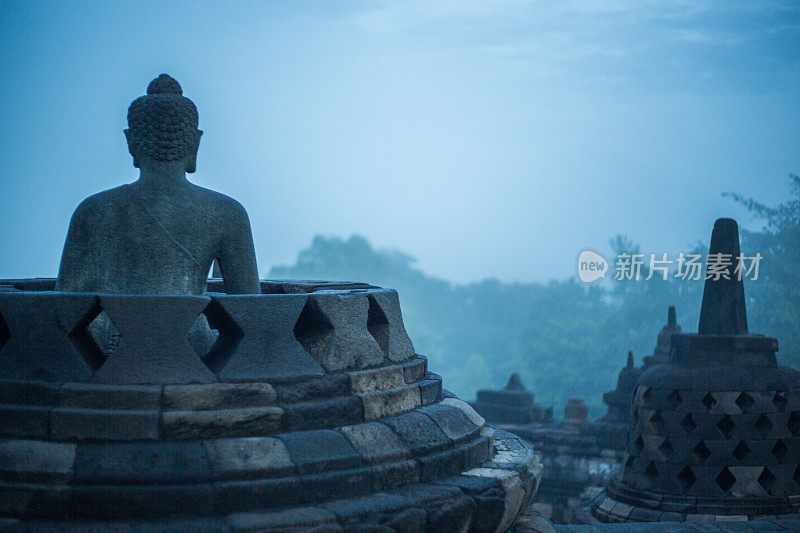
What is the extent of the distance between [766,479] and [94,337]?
6.27 m

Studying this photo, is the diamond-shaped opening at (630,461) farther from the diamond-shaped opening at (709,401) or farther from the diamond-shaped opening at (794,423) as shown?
the diamond-shaped opening at (794,423)

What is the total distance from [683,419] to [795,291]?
2683cm

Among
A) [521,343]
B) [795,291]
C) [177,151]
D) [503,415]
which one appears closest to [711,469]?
[177,151]

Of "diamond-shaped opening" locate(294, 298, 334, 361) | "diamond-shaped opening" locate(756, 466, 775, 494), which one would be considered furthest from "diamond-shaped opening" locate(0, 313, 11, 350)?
"diamond-shaped opening" locate(756, 466, 775, 494)

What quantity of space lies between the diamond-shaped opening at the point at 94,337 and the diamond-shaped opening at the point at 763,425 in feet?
20.2

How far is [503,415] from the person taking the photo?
14.3 metres

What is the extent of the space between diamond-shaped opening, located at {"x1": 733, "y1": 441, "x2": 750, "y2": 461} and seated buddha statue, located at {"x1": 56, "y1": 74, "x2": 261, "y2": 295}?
553 cm

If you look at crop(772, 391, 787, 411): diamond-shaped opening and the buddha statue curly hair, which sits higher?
the buddha statue curly hair

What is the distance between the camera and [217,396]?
3.05m

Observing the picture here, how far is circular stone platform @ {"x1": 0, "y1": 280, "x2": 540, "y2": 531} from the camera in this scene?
110 inches

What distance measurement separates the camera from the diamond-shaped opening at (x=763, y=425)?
7570 mm

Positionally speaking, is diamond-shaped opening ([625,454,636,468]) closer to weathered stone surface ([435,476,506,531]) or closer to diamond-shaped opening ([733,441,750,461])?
diamond-shaped opening ([733,441,750,461])

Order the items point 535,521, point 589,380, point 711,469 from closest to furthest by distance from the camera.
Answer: point 535,521
point 711,469
point 589,380

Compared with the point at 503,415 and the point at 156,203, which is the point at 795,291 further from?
the point at 156,203
